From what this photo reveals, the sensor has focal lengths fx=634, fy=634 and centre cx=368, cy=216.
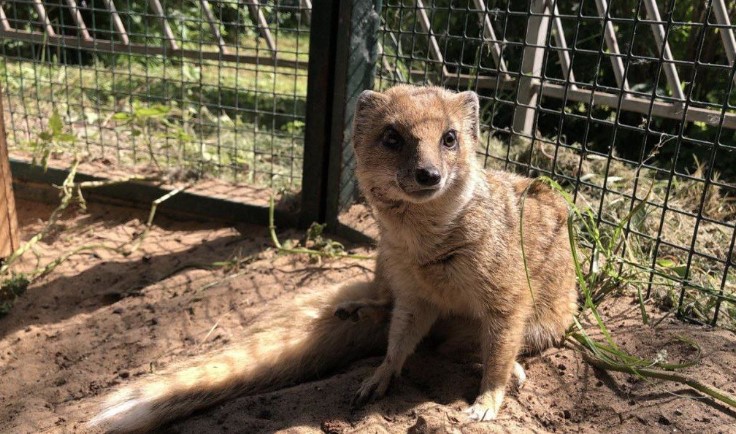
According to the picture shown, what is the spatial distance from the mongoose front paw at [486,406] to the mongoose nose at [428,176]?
0.89 meters

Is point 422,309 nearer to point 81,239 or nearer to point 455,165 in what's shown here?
point 455,165

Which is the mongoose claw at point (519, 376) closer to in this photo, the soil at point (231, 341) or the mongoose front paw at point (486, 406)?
the soil at point (231, 341)

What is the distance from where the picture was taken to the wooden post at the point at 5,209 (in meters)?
4.00

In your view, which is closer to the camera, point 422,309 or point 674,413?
point 674,413

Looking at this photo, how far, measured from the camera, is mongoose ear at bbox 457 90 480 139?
280 cm

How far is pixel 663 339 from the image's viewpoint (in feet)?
8.93

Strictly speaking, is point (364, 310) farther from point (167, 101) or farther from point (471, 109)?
point (167, 101)

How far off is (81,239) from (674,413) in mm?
3870

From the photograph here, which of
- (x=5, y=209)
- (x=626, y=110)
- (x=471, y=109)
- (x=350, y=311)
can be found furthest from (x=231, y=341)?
(x=626, y=110)

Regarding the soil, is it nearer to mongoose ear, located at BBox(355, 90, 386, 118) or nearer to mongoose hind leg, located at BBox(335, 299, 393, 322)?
mongoose hind leg, located at BBox(335, 299, 393, 322)

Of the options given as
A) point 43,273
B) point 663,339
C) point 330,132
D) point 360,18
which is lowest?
point 43,273

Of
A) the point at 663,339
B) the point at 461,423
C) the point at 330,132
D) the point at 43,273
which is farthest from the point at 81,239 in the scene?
the point at 663,339

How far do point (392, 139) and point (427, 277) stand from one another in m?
0.59

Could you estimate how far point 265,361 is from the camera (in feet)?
9.18
